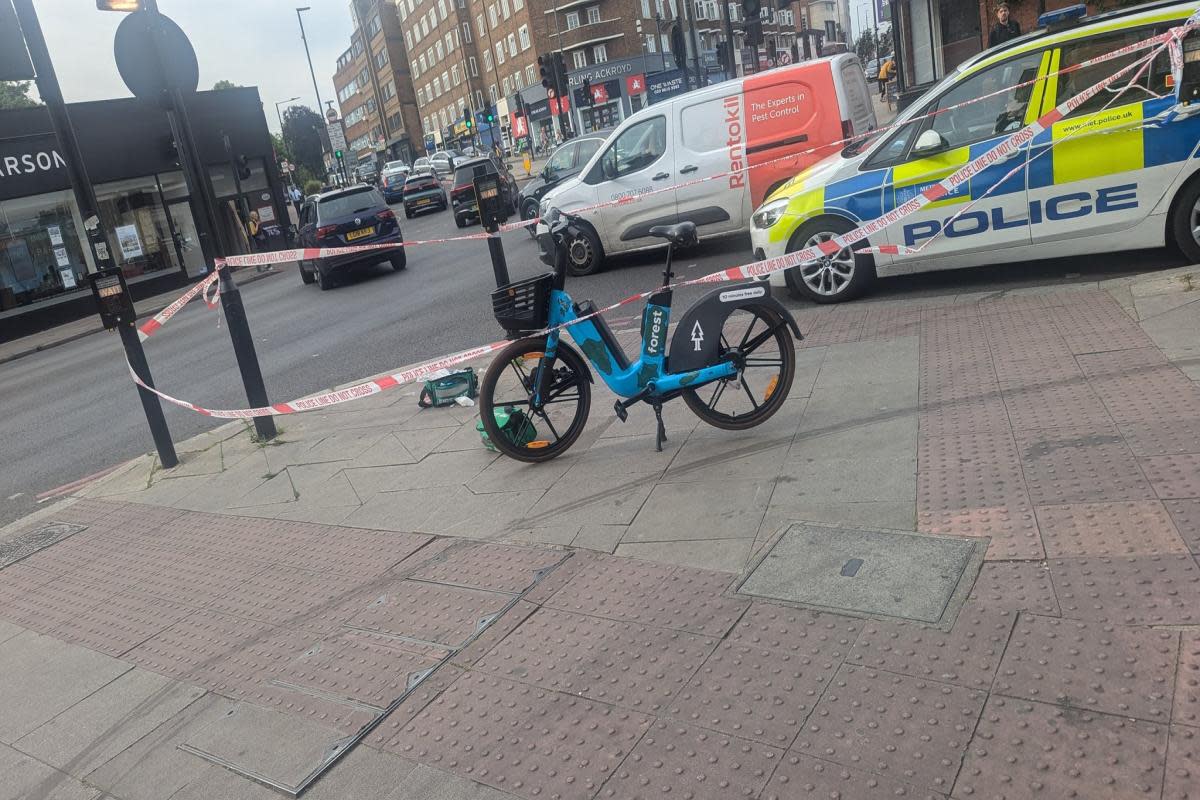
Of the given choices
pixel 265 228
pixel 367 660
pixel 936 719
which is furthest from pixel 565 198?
pixel 265 228

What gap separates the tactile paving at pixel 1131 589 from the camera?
3.01m

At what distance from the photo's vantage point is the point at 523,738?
309 centimetres

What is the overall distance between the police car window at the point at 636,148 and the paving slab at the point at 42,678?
868cm

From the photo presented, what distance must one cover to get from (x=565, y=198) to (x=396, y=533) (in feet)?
26.4

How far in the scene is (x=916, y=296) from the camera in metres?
7.96

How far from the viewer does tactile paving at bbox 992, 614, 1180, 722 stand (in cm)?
265

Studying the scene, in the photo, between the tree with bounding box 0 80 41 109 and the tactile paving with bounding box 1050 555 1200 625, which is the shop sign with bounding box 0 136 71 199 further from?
the tree with bounding box 0 80 41 109

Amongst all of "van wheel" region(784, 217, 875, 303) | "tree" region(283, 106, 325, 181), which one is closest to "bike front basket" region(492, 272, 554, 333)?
"van wheel" region(784, 217, 875, 303)

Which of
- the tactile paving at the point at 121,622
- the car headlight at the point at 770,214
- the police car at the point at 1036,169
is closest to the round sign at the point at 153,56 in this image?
the tactile paving at the point at 121,622

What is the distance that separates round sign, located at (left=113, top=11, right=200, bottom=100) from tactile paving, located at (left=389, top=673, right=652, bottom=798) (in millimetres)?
5467

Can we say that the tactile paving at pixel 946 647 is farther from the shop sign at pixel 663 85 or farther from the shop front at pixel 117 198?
the shop sign at pixel 663 85

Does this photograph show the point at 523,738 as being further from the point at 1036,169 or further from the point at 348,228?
the point at 348,228

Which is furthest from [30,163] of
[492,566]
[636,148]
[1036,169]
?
[492,566]

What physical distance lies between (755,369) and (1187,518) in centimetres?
238
